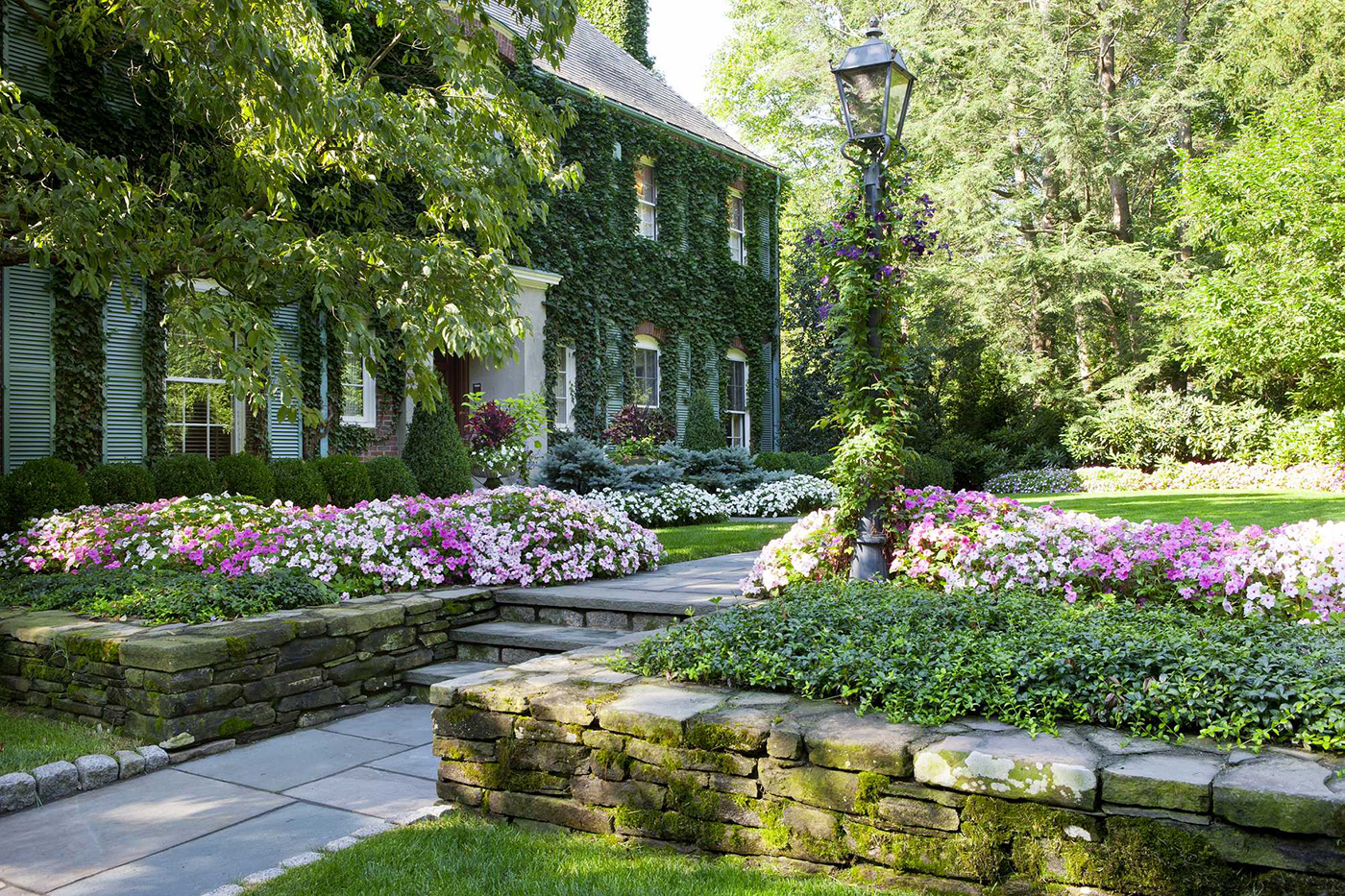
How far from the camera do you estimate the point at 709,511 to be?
11.9 meters

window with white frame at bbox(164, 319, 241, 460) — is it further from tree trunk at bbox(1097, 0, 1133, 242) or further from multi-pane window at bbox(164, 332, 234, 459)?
tree trunk at bbox(1097, 0, 1133, 242)

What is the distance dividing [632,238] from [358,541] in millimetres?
10317

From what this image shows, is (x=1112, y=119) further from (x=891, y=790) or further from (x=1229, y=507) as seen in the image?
(x=891, y=790)

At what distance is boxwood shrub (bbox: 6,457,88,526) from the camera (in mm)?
7449

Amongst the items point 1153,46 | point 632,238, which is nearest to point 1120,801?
point 632,238

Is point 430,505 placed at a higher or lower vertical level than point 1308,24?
lower

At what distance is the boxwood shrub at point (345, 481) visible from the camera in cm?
945

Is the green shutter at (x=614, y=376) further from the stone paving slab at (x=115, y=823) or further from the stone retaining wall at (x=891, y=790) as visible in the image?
the stone retaining wall at (x=891, y=790)

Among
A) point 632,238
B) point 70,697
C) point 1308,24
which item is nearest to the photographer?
point 70,697

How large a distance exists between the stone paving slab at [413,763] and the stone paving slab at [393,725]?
0.54 ft

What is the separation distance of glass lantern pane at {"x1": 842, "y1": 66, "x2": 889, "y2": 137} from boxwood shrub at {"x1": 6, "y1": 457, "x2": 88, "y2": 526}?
6777mm

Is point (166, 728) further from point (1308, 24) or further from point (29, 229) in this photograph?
point (1308, 24)

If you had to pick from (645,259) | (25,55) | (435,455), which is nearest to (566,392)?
(645,259)

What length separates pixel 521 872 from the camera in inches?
113
